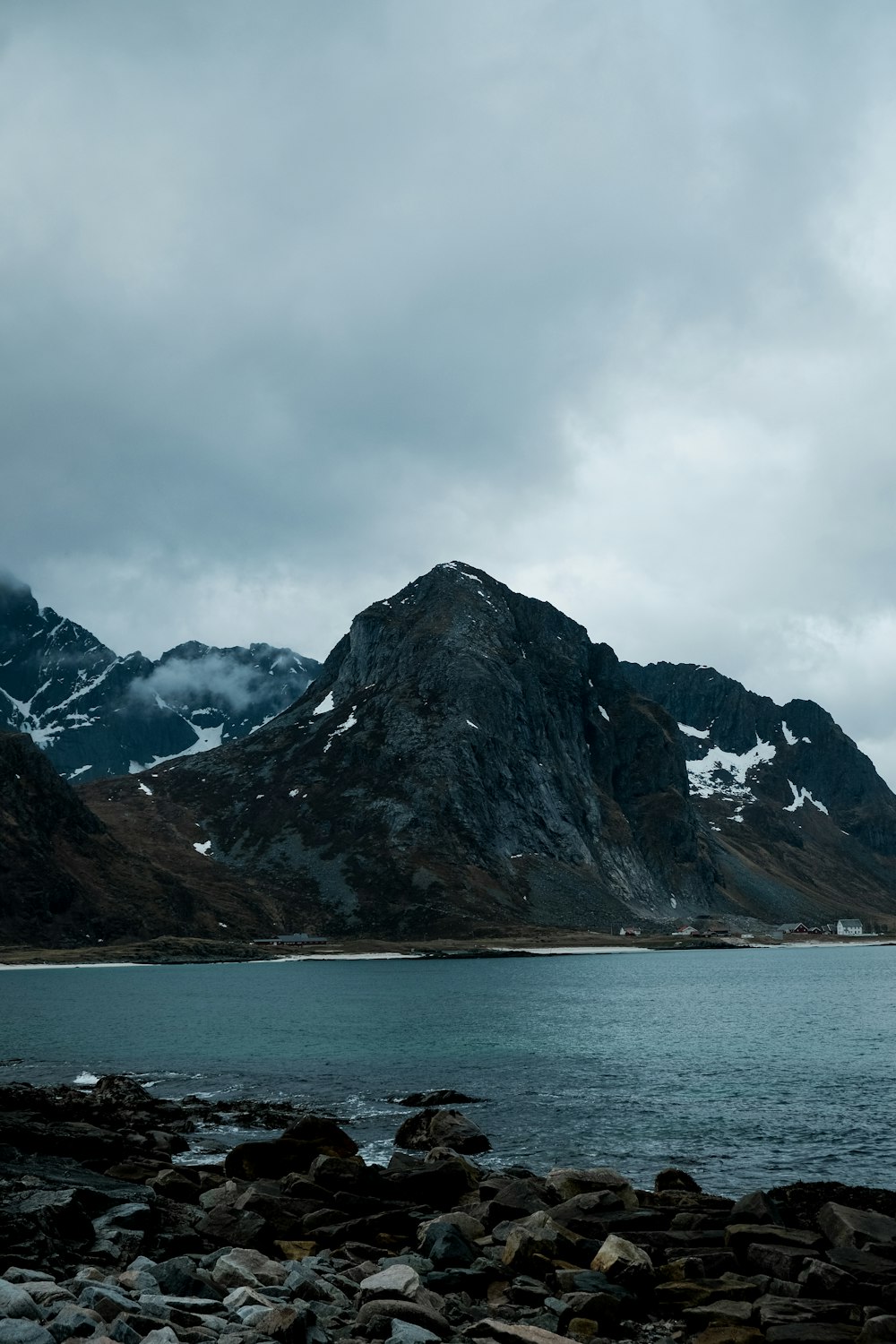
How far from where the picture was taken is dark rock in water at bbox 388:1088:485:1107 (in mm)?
55688

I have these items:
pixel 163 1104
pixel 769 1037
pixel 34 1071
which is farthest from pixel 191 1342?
pixel 769 1037

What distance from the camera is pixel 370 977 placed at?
183 metres

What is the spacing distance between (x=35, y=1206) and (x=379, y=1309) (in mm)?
9700

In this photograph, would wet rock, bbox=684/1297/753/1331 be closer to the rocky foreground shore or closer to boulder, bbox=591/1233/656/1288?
the rocky foreground shore

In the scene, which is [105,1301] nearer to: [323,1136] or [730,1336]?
[730,1336]

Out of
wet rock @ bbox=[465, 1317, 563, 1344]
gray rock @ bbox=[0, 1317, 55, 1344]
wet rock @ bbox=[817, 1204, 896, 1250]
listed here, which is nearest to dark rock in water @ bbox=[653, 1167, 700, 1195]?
wet rock @ bbox=[817, 1204, 896, 1250]

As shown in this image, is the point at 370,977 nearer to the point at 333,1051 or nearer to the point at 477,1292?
the point at 333,1051

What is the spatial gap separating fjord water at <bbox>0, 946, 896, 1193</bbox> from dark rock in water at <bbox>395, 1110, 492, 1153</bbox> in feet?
3.69

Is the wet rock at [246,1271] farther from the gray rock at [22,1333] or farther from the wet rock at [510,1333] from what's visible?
the gray rock at [22,1333]

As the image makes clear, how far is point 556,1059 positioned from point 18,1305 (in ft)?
195

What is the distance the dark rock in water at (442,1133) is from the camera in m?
44.2

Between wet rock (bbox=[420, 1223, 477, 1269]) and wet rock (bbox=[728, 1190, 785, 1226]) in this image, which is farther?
wet rock (bbox=[728, 1190, 785, 1226])

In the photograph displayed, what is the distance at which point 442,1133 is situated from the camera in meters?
45.0

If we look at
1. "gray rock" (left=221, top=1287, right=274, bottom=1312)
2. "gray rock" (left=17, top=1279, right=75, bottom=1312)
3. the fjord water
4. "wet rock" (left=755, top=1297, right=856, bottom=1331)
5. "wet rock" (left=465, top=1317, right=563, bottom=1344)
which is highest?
→ "gray rock" (left=17, top=1279, right=75, bottom=1312)
